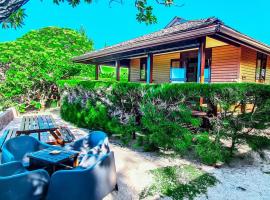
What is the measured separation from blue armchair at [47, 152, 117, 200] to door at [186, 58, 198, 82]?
10.5 m

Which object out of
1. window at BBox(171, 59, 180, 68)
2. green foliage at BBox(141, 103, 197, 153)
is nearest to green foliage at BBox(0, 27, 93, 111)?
window at BBox(171, 59, 180, 68)

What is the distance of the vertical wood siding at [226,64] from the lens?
32.6 feet

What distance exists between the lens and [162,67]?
14031 millimetres

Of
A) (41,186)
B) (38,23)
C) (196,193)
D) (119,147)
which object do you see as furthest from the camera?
(38,23)

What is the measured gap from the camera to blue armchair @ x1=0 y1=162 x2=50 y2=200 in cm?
204

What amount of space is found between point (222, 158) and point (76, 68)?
1342 cm

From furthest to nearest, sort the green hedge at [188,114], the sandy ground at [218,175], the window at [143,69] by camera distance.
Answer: the window at [143,69] → the green hedge at [188,114] → the sandy ground at [218,175]

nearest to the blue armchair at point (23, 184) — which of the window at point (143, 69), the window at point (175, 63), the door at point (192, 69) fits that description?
the door at point (192, 69)

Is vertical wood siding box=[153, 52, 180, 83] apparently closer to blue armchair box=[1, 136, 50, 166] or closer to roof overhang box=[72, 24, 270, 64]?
roof overhang box=[72, 24, 270, 64]

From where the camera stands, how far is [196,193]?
3.11m

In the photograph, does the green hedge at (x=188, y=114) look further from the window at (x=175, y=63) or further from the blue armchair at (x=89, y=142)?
the window at (x=175, y=63)

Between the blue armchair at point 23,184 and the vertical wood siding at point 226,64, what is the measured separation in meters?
10.1

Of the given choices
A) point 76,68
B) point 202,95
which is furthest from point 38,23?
point 202,95

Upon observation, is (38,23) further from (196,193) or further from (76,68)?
(196,193)
